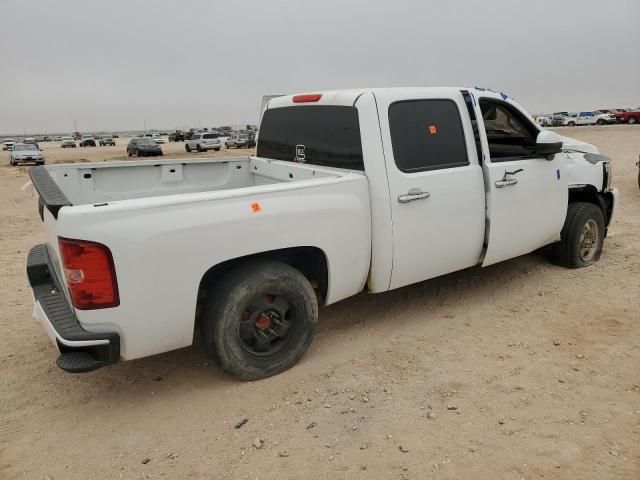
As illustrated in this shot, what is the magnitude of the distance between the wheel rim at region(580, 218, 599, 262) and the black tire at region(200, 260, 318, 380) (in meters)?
3.53

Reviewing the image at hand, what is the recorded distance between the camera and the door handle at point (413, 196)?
370 centimetres

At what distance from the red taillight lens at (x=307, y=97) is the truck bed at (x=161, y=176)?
56 centimetres

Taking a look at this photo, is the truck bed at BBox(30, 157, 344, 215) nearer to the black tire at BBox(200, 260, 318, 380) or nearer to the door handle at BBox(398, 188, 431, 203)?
the door handle at BBox(398, 188, 431, 203)

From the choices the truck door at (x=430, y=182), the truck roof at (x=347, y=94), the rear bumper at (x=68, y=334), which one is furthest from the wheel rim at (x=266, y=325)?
the truck roof at (x=347, y=94)

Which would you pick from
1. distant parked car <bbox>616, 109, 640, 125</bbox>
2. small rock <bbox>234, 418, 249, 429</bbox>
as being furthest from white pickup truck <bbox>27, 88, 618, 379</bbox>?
distant parked car <bbox>616, 109, 640, 125</bbox>

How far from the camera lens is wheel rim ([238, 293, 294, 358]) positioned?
3.30 metres

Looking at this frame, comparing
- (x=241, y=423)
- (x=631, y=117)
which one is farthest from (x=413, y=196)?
(x=631, y=117)

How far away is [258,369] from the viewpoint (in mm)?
3375

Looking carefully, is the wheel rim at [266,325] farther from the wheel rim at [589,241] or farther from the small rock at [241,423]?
the wheel rim at [589,241]

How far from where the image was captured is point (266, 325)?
341 centimetres

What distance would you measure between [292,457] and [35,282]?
2230 millimetres

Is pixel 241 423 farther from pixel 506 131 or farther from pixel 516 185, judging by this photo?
pixel 506 131

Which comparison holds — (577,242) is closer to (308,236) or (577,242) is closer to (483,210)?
(483,210)

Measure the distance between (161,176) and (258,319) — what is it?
7.04ft
